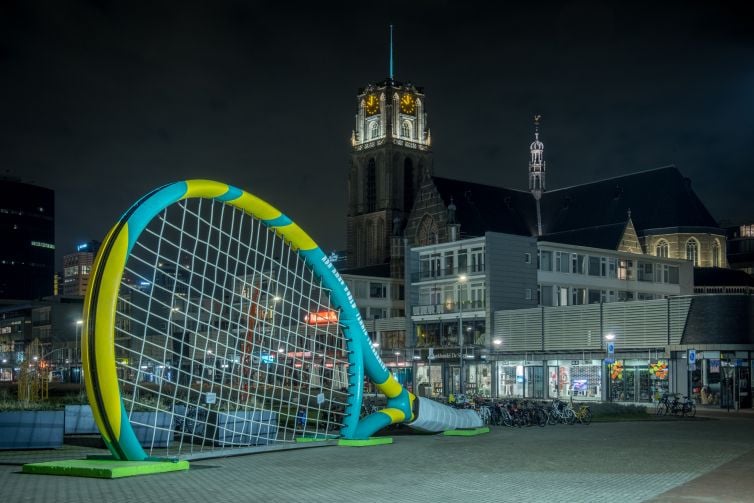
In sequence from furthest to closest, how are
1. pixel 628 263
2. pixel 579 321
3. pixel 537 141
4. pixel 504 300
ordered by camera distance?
pixel 537 141 < pixel 628 263 < pixel 504 300 < pixel 579 321

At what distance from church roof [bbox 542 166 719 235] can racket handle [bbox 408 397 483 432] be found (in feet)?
217

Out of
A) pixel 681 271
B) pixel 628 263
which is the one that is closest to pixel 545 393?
pixel 628 263

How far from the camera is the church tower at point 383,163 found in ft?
395

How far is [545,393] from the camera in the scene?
187ft

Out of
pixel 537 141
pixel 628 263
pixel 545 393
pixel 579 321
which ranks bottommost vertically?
pixel 545 393

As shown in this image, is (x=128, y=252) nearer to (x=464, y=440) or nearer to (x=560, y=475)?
(x=560, y=475)

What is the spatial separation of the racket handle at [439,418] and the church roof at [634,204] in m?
66.0

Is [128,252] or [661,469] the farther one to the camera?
[661,469]

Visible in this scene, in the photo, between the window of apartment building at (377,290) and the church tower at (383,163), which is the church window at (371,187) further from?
the window of apartment building at (377,290)

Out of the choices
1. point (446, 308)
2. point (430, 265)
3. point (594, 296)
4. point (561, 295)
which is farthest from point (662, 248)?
point (446, 308)

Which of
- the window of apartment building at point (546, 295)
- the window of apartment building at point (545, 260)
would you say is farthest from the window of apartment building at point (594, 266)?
the window of apartment building at point (546, 295)

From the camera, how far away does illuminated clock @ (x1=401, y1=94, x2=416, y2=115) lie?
125 metres

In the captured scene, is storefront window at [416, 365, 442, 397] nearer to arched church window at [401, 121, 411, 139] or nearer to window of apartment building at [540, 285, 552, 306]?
window of apartment building at [540, 285, 552, 306]

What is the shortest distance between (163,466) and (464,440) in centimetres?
1014
